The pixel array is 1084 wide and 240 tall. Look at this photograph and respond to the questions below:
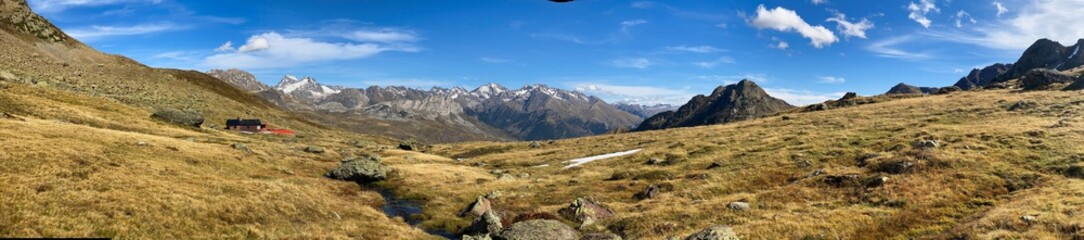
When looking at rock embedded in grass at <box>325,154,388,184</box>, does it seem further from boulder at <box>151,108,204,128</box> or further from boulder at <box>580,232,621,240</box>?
boulder at <box>151,108,204,128</box>

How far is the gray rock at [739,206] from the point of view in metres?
33.2

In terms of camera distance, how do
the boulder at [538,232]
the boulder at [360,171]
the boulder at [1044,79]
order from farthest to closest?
1. the boulder at [1044,79]
2. the boulder at [360,171]
3. the boulder at [538,232]

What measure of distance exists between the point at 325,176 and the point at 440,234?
2673cm

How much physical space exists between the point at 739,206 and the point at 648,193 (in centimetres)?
976

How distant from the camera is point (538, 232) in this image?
28078 mm

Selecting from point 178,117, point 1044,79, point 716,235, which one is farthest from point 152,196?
point 1044,79

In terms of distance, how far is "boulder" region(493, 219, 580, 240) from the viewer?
90.3ft

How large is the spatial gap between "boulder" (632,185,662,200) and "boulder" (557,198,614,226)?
575cm

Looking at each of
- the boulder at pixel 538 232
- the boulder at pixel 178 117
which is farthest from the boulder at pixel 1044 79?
the boulder at pixel 178 117

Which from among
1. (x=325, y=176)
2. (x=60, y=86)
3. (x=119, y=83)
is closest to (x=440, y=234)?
(x=325, y=176)

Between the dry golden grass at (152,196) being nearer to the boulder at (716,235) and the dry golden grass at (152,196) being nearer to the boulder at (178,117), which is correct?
the boulder at (716,235)

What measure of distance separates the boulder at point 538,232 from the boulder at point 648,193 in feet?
43.7

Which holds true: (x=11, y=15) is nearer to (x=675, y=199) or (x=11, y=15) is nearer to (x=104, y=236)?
(x=104, y=236)

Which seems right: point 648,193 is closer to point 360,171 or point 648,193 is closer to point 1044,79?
point 360,171
